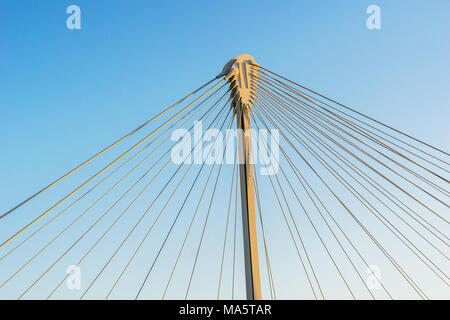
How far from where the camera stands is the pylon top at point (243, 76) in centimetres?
862

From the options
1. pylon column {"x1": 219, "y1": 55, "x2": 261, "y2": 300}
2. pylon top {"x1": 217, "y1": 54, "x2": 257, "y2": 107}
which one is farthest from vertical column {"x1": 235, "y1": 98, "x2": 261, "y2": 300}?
pylon top {"x1": 217, "y1": 54, "x2": 257, "y2": 107}

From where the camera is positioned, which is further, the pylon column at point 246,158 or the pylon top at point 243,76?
the pylon top at point 243,76

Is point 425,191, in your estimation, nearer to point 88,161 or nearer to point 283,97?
point 283,97

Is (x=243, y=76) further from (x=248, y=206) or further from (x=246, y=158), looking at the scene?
(x=248, y=206)

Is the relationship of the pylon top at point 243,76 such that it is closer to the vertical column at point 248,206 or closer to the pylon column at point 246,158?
the pylon column at point 246,158

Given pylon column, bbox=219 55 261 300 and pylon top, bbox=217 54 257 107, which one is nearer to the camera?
pylon column, bbox=219 55 261 300

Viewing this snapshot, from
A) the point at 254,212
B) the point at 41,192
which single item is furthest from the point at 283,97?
the point at 41,192

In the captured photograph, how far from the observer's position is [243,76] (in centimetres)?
870

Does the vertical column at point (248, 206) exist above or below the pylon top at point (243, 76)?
below

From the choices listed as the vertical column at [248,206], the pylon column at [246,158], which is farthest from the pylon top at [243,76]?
the vertical column at [248,206]

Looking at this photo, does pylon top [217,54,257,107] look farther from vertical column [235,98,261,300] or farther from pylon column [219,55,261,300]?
vertical column [235,98,261,300]

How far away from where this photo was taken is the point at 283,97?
29.9 ft

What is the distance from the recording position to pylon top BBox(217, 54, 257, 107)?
8.62 meters
